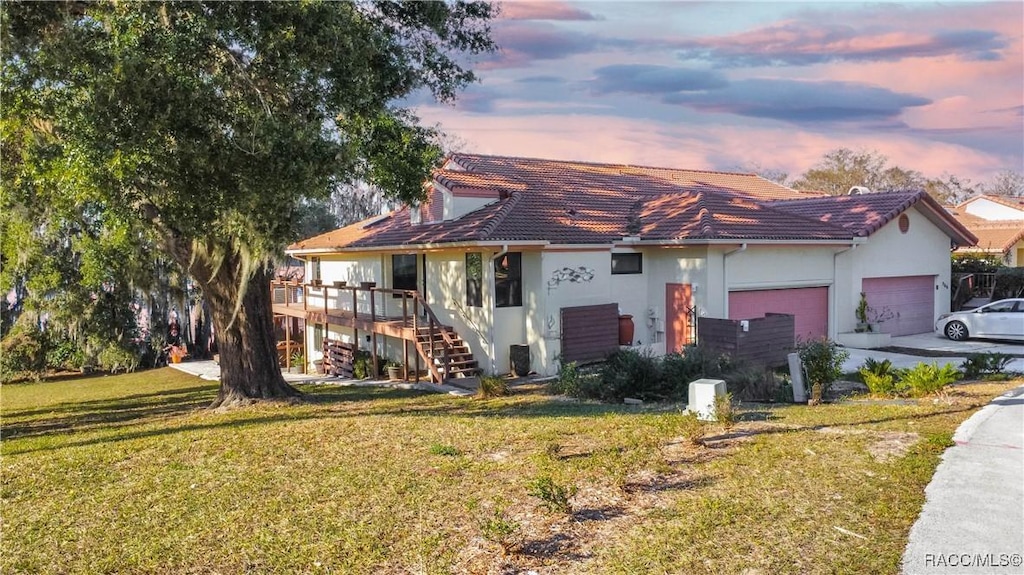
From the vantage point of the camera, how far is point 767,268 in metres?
17.8

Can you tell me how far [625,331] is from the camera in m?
17.1

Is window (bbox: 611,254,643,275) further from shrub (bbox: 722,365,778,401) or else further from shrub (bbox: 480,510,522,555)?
shrub (bbox: 480,510,522,555)

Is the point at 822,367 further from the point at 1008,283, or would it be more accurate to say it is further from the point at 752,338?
the point at 1008,283

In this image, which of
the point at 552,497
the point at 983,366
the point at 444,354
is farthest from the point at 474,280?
the point at 552,497

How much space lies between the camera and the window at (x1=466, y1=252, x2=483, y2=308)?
16.7m

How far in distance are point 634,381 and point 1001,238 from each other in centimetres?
2616

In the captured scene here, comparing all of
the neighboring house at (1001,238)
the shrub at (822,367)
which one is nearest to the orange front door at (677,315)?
the shrub at (822,367)

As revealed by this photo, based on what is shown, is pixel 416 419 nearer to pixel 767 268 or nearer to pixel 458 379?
pixel 458 379

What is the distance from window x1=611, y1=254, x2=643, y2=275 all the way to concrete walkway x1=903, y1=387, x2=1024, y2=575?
9.96 m

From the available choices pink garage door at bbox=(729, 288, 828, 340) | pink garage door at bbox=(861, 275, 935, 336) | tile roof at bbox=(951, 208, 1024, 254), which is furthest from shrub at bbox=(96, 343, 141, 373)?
tile roof at bbox=(951, 208, 1024, 254)

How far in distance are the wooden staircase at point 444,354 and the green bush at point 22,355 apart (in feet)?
59.5

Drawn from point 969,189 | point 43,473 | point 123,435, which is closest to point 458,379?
point 123,435

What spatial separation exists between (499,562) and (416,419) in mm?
6109

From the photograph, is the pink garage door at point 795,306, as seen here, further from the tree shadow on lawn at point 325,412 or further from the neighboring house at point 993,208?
the neighboring house at point 993,208
